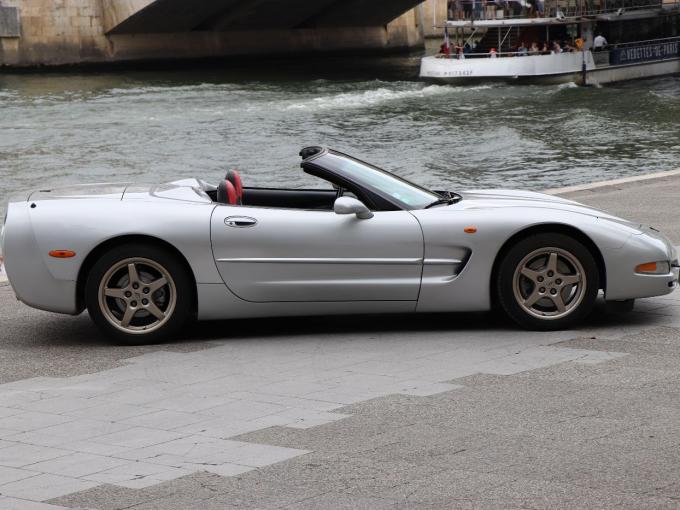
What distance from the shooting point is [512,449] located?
4.80 meters

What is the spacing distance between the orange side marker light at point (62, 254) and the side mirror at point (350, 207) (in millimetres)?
1483

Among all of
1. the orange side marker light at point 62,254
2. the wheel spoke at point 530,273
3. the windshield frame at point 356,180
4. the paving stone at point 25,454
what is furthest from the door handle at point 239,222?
the paving stone at point 25,454

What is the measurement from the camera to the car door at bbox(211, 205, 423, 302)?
23.1ft

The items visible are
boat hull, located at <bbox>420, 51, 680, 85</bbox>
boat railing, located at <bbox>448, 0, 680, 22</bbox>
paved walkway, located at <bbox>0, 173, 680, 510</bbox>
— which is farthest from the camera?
boat railing, located at <bbox>448, 0, 680, 22</bbox>

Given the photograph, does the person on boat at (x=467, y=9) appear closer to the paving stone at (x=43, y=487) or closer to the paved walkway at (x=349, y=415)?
the paved walkway at (x=349, y=415)

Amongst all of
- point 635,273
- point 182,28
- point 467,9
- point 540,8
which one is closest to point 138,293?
point 635,273

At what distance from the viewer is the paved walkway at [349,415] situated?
14.3 feet

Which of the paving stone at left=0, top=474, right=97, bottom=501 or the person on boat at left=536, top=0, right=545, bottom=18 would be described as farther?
the person on boat at left=536, top=0, right=545, bottom=18

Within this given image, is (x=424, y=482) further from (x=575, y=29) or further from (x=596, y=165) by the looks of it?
(x=575, y=29)

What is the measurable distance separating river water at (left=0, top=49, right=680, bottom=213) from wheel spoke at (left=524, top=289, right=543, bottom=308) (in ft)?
45.2

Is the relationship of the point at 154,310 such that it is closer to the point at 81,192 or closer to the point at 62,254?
the point at 62,254

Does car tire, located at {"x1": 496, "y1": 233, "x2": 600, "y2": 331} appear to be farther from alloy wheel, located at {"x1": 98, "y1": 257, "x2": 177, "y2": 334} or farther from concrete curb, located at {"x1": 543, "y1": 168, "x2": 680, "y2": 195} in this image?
concrete curb, located at {"x1": 543, "y1": 168, "x2": 680, "y2": 195}

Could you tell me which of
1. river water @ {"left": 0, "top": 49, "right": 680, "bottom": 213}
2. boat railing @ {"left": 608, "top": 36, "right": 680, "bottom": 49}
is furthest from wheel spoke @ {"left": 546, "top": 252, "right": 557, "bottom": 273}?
boat railing @ {"left": 608, "top": 36, "right": 680, "bottom": 49}

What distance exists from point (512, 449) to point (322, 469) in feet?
2.47
